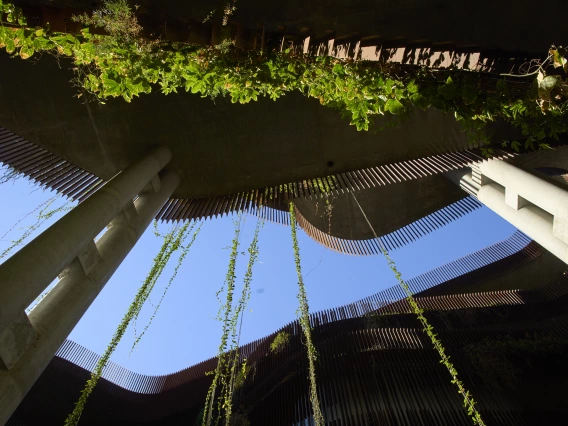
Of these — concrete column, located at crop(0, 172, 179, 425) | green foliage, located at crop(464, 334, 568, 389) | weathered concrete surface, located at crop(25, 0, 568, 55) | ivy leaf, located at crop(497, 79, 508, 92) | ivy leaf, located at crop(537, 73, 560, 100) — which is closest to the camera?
ivy leaf, located at crop(537, 73, 560, 100)

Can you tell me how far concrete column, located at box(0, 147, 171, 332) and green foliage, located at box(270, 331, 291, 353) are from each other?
801cm

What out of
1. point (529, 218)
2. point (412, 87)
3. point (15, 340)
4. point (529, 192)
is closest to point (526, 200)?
point (529, 218)

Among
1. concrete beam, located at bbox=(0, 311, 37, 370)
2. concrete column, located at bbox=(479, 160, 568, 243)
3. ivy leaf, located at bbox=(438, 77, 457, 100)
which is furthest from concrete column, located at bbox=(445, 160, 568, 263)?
concrete beam, located at bbox=(0, 311, 37, 370)

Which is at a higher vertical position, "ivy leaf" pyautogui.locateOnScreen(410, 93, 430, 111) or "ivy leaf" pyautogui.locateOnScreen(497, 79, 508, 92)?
"ivy leaf" pyautogui.locateOnScreen(410, 93, 430, 111)

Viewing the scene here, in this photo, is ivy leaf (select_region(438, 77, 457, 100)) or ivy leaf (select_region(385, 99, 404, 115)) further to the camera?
ivy leaf (select_region(385, 99, 404, 115))

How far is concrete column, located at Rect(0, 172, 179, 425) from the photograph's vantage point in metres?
3.26

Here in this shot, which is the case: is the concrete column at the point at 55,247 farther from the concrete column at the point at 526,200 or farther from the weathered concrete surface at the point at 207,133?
the concrete column at the point at 526,200

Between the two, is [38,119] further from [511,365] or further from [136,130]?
[511,365]

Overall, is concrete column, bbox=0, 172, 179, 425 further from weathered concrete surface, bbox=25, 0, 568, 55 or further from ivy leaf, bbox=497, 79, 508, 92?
ivy leaf, bbox=497, 79, 508, 92

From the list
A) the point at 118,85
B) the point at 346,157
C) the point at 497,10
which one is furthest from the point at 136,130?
the point at 497,10

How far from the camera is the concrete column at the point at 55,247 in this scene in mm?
2959

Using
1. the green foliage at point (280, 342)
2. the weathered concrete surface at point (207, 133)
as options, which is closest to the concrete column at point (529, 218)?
the weathered concrete surface at point (207, 133)

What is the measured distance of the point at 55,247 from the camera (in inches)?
144

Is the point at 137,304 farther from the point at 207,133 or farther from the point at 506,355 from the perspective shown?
the point at 506,355
